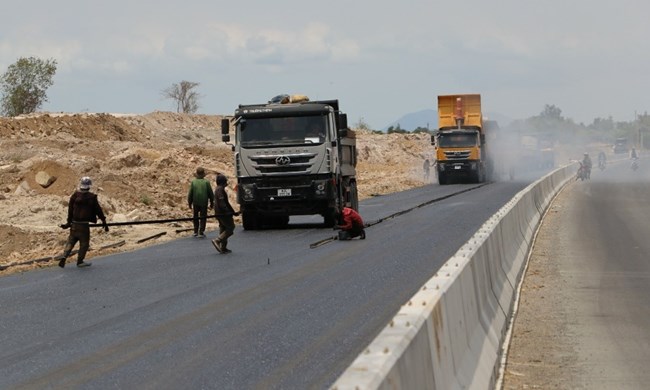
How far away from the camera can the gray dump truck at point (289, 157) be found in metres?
27.5

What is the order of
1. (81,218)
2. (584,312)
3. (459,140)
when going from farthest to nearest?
(459,140), (81,218), (584,312)

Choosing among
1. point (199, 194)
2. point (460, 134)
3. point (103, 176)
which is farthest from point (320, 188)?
point (460, 134)

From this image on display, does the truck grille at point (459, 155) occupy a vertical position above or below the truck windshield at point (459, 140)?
below

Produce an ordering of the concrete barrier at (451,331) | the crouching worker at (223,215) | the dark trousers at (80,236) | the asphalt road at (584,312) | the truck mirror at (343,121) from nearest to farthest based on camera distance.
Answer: the concrete barrier at (451,331) → the asphalt road at (584,312) → the dark trousers at (80,236) → the crouching worker at (223,215) → the truck mirror at (343,121)

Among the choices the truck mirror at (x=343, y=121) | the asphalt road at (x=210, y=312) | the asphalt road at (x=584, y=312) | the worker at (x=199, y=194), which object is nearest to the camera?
the asphalt road at (x=210, y=312)

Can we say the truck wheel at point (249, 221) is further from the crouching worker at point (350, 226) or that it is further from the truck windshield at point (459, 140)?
the truck windshield at point (459, 140)

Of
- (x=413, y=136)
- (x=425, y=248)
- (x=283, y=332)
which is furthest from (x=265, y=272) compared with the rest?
(x=413, y=136)

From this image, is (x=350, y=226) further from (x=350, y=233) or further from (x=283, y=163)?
Result: (x=283, y=163)

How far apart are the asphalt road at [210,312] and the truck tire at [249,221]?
140 inches

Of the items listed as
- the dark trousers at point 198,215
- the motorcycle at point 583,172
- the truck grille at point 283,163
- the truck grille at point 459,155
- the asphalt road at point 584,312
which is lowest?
the motorcycle at point 583,172

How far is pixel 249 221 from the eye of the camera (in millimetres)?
29141

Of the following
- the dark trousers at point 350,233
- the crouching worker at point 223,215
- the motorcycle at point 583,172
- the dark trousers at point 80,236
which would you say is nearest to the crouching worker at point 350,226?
the dark trousers at point 350,233

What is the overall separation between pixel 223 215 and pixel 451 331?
14790mm

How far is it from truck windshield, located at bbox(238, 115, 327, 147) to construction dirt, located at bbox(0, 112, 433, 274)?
3.33 metres
